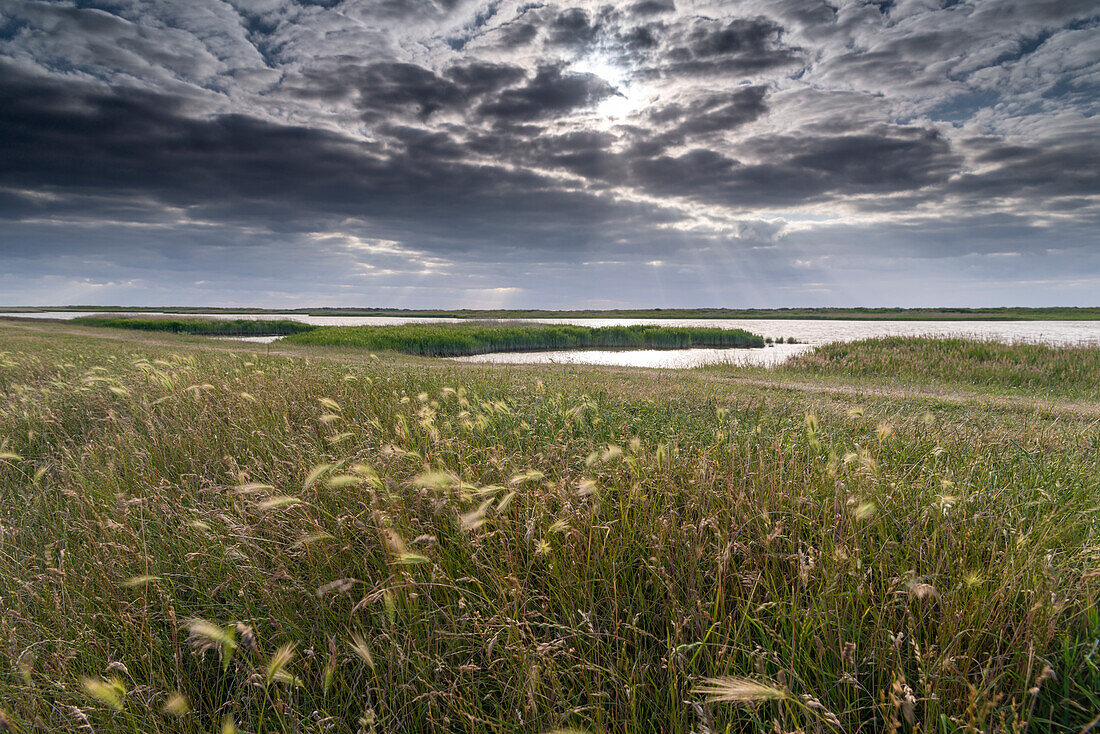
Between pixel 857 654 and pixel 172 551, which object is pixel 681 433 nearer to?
pixel 857 654

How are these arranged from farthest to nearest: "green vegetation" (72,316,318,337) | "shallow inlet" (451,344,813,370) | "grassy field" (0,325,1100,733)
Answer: "green vegetation" (72,316,318,337) < "shallow inlet" (451,344,813,370) < "grassy field" (0,325,1100,733)

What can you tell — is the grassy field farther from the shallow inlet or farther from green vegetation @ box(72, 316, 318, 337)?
green vegetation @ box(72, 316, 318, 337)

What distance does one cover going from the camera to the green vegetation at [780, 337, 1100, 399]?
17.4m

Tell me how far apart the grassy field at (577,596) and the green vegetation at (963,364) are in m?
16.0

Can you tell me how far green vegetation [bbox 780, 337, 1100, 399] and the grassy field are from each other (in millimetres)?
16006

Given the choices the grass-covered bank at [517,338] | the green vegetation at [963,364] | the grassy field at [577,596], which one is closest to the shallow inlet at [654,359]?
the green vegetation at [963,364]

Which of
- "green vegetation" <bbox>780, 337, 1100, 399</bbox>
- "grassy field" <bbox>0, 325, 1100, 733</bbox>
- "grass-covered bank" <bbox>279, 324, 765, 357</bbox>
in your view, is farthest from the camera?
"grass-covered bank" <bbox>279, 324, 765, 357</bbox>

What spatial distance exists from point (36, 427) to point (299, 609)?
7124 mm

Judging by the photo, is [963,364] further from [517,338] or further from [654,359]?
[517,338]

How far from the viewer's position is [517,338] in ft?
144

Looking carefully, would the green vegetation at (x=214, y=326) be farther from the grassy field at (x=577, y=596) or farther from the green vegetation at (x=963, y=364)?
the grassy field at (x=577, y=596)

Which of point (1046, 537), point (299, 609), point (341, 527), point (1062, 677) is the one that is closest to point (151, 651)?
point (299, 609)

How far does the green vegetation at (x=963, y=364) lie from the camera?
17.4 meters

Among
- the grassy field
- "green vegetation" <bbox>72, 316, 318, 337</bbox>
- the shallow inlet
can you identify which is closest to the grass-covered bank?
the shallow inlet
